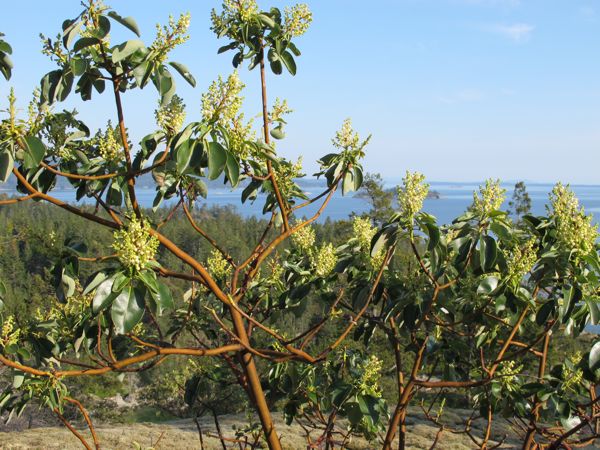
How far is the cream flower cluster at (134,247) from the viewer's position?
1.48m

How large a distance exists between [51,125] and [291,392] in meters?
1.50

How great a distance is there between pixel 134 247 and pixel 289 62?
120cm

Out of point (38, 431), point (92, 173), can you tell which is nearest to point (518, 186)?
point (38, 431)

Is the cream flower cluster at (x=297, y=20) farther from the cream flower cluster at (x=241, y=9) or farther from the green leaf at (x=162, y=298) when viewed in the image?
the green leaf at (x=162, y=298)

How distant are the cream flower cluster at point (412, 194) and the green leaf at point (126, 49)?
972 millimetres

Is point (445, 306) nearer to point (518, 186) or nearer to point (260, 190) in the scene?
point (260, 190)

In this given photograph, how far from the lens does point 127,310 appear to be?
146 centimetres

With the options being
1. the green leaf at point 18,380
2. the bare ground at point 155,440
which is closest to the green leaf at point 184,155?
the green leaf at point 18,380

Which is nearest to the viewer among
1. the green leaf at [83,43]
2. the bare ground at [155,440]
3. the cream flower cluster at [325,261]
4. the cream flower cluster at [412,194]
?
the green leaf at [83,43]

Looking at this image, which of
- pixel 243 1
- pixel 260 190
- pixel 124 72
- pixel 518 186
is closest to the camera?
pixel 124 72

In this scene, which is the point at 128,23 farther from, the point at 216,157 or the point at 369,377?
the point at 369,377

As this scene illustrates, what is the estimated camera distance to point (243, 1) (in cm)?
213

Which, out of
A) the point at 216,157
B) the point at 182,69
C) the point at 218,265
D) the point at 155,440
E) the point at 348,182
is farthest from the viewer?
the point at 155,440

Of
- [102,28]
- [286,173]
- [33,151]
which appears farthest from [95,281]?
[286,173]
